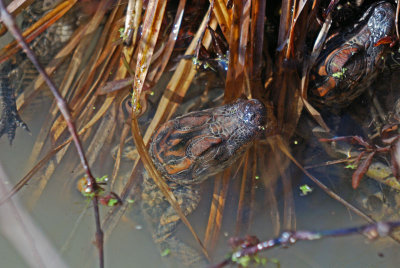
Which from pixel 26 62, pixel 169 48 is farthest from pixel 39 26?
pixel 169 48

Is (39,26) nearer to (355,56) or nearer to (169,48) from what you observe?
(169,48)

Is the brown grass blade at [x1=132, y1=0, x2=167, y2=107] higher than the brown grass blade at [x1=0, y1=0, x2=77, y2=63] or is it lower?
lower

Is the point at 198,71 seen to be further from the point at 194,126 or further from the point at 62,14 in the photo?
the point at 62,14

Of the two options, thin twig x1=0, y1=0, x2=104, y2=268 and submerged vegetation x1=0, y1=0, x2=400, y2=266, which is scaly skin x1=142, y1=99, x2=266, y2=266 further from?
thin twig x1=0, y1=0, x2=104, y2=268

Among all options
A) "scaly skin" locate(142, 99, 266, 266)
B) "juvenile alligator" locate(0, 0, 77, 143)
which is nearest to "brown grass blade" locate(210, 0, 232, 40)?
"scaly skin" locate(142, 99, 266, 266)

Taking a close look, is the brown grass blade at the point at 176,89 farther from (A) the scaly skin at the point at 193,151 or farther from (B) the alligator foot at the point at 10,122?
(B) the alligator foot at the point at 10,122

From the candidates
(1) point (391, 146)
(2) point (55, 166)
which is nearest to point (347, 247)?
(1) point (391, 146)
